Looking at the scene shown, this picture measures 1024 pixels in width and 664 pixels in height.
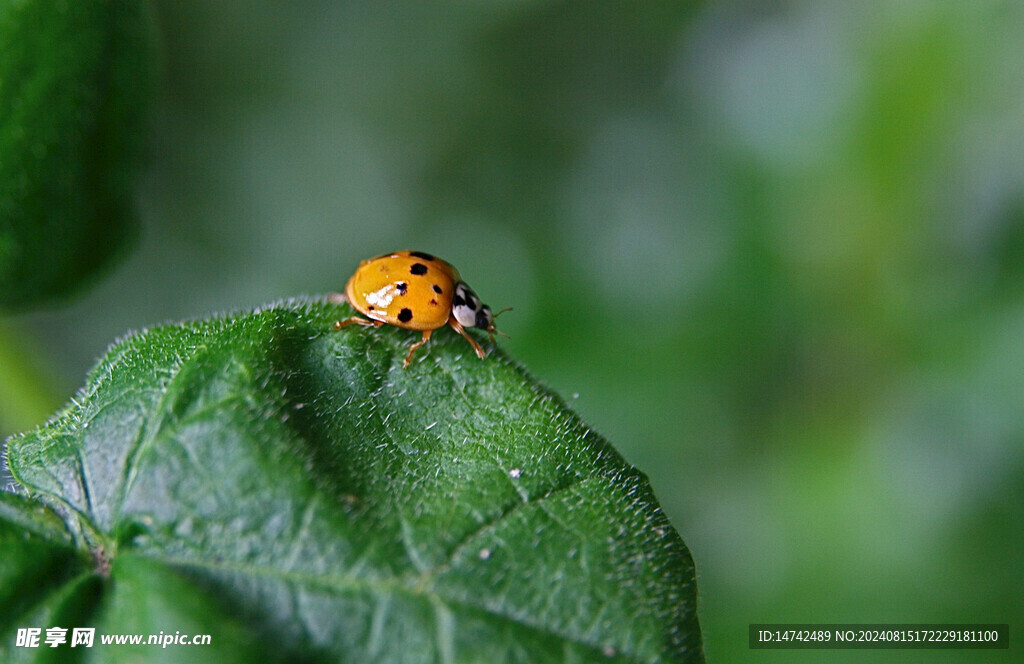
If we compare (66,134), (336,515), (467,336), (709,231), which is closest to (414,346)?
(467,336)

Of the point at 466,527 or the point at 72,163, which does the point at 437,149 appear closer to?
the point at 72,163

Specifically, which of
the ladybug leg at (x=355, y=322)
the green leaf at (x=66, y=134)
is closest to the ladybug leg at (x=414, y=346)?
the ladybug leg at (x=355, y=322)

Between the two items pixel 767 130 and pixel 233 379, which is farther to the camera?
pixel 767 130

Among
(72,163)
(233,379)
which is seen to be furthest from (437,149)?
(233,379)

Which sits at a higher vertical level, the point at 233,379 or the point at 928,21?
the point at 928,21

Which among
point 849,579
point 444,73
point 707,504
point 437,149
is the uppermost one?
point 444,73

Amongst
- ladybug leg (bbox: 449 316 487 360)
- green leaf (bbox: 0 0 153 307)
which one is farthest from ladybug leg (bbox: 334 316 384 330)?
green leaf (bbox: 0 0 153 307)

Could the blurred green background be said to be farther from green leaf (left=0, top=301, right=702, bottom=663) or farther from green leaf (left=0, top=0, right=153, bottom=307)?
green leaf (left=0, top=301, right=702, bottom=663)

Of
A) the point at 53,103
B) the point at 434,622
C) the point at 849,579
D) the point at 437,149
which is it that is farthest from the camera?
the point at 437,149
